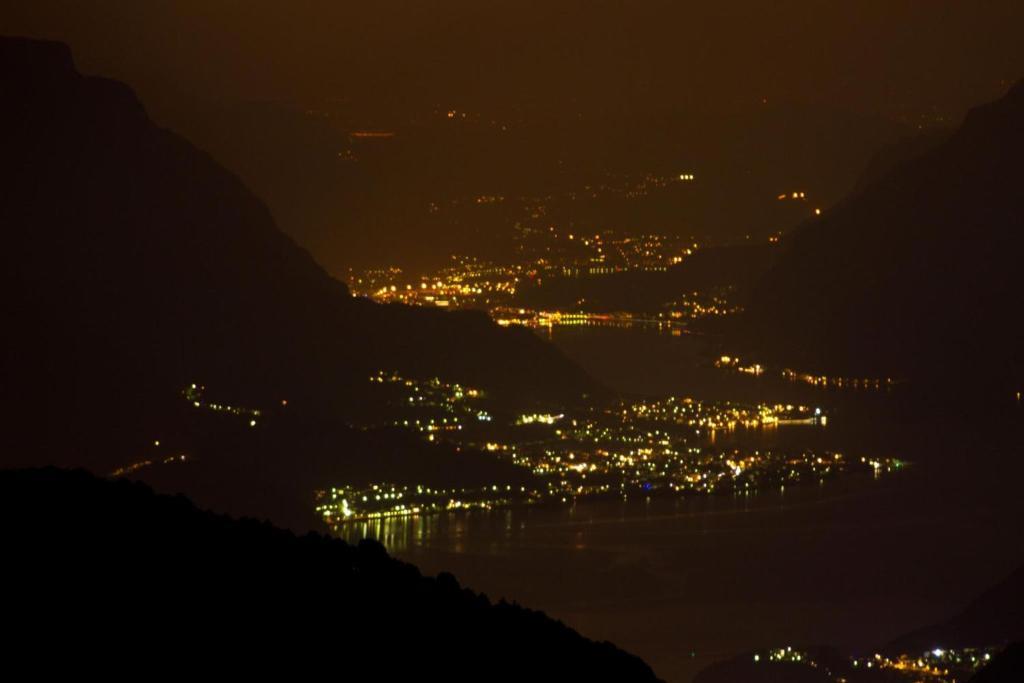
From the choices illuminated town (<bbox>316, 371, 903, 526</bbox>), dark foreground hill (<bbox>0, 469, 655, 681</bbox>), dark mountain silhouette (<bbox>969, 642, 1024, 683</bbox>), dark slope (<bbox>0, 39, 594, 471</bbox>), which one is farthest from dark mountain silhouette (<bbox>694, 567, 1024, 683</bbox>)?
illuminated town (<bbox>316, 371, 903, 526</bbox>)

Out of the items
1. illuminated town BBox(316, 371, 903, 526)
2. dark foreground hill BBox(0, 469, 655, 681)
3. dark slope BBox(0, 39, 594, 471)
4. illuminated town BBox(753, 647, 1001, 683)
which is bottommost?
illuminated town BBox(753, 647, 1001, 683)

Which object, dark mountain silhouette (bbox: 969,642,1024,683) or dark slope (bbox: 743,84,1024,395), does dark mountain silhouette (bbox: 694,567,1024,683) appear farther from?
dark slope (bbox: 743,84,1024,395)

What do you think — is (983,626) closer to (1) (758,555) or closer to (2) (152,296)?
(1) (758,555)

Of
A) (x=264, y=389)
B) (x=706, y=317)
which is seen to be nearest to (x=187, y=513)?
(x=264, y=389)

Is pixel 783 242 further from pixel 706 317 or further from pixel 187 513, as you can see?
pixel 187 513

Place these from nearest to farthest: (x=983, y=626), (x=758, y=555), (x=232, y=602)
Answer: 1. (x=232, y=602)
2. (x=983, y=626)
3. (x=758, y=555)

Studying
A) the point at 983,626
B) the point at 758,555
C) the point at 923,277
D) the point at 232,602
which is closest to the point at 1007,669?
the point at 232,602
